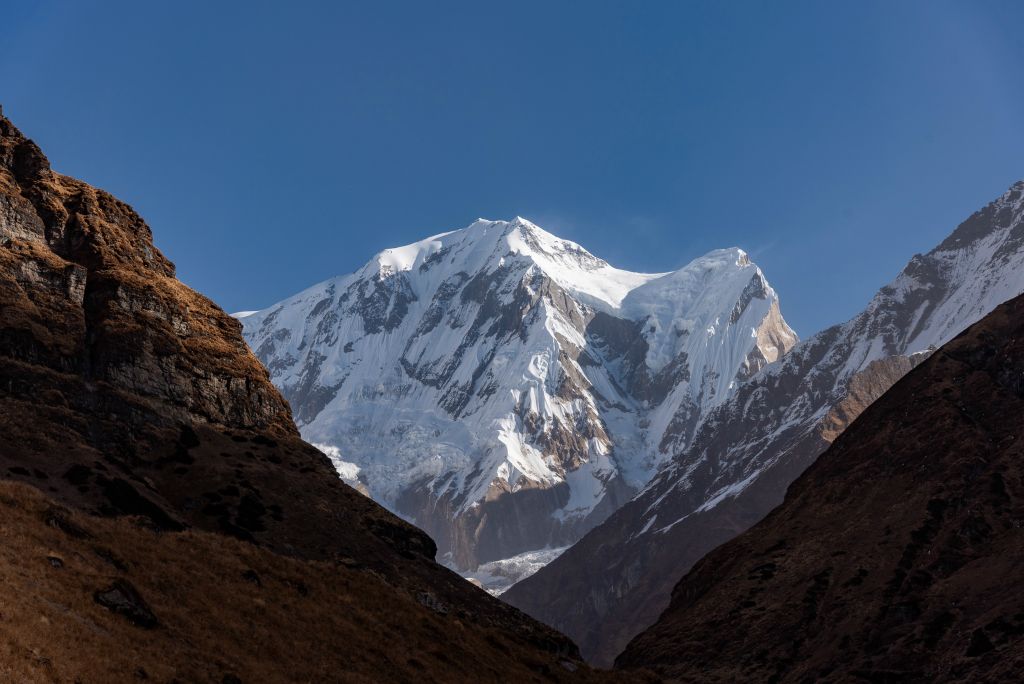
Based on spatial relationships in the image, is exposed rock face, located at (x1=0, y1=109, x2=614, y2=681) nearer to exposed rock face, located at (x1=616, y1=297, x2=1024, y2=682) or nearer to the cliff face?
the cliff face

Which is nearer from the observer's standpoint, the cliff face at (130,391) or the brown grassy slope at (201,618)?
the brown grassy slope at (201,618)

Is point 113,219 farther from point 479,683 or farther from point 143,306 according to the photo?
point 479,683

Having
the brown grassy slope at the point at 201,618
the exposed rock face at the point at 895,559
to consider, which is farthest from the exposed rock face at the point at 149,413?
the exposed rock face at the point at 895,559

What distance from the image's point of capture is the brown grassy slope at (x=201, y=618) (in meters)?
37.9

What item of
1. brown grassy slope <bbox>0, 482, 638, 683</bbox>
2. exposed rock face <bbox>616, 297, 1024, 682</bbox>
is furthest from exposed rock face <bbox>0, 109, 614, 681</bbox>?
exposed rock face <bbox>616, 297, 1024, 682</bbox>

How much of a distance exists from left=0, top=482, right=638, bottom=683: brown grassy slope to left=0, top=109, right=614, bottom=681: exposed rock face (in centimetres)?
163

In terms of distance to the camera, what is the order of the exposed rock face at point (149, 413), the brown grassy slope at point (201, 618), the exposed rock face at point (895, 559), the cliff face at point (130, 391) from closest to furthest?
the brown grassy slope at point (201, 618) → the exposed rock face at point (149, 413) → the cliff face at point (130, 391) → the exposed rock face at point (895, 559)

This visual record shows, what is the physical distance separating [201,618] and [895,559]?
9123cm

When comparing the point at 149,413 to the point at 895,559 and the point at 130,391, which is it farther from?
the point at 895,559

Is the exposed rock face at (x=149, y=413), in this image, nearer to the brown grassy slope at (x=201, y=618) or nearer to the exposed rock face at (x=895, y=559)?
the brown grassy slope at (x=201, y=618)

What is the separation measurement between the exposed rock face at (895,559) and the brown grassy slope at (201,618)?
156 ft

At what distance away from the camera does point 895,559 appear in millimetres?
117625

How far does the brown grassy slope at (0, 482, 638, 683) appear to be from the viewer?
124 feet

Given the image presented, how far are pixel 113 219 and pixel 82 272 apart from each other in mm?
16752
